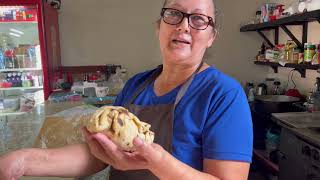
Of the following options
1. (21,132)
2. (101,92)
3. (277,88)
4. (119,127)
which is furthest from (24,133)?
(277,88)

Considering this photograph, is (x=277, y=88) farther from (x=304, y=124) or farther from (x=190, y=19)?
(x=190, y=19)

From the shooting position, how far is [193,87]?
2.89ft

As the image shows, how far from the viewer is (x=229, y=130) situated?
75cm

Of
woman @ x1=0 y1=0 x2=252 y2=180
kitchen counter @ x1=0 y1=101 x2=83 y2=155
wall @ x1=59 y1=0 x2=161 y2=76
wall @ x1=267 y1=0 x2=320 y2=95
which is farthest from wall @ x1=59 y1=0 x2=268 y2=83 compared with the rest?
woman @ x1=0 y1=0 x2=252 y2=180

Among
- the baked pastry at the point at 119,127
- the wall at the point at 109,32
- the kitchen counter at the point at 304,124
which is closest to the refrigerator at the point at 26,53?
the wall at the point at 109,32

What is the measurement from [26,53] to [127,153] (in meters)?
2.69

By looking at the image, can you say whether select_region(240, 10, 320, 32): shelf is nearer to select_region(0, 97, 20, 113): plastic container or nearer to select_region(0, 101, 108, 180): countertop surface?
select_region(0, 101, 108, 180): countertop surface

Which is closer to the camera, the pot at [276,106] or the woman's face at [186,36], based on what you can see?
the woman's face at [186,36]

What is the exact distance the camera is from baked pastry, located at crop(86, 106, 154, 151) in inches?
28.2

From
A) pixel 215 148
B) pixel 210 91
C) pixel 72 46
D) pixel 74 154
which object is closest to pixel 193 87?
pixel 210 91

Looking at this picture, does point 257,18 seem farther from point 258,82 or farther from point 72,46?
point 72,46

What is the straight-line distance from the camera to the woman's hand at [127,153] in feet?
2.09

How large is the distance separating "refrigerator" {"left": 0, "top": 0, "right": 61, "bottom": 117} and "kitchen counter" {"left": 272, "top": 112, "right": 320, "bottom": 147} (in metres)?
2.06

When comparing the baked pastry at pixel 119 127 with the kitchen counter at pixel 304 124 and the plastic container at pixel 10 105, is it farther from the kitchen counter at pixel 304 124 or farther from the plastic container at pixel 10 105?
the plastic container at pixel 10 105
